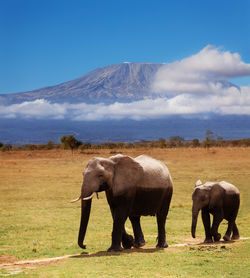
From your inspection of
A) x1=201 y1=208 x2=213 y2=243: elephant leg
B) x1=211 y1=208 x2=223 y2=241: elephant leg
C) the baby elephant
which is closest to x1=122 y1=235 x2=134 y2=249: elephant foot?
the baby elephant

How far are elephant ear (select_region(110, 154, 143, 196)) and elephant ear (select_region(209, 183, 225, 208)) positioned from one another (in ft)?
12.4

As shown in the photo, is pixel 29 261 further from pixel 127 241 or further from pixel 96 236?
pixel 96 236

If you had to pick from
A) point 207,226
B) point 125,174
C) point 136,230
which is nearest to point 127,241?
point 136,230

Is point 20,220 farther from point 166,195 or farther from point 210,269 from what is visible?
point 210,269

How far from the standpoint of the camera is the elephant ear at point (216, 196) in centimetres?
1703

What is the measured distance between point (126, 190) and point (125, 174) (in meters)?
0.50

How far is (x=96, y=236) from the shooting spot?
1906 centimetres

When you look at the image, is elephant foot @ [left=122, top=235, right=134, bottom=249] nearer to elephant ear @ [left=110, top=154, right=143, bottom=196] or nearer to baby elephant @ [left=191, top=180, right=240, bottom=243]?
elephant ear @ [left=110, top=154, right=143, bottom=196]

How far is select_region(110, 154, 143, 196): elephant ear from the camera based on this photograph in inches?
553

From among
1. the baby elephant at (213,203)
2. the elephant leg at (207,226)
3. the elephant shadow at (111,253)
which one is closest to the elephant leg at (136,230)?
the elephant shadow at (111,253)

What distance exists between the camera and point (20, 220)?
2364 cm

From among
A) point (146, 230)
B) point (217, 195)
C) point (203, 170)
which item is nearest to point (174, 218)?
point (146, 230)

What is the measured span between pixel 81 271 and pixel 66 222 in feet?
38.6

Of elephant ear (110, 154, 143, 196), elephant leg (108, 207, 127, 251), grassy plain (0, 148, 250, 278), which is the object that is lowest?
grassy plain (0, 148, 250, 278)
